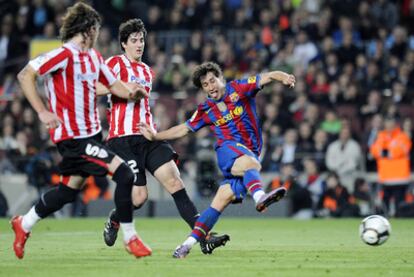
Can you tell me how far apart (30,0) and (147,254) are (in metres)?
16.7

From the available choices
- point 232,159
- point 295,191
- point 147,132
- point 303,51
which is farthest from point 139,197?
point 303,51

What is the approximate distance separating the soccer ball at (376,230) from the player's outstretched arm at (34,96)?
3342mm

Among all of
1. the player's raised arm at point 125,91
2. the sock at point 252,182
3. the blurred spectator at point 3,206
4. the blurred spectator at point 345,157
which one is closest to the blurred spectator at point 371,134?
the blurred spectator at point 345,157

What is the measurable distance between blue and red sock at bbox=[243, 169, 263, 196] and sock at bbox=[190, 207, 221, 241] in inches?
17.1

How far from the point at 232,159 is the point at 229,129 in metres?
0.36

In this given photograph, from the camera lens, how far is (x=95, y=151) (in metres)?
9.06

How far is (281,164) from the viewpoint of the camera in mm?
19109

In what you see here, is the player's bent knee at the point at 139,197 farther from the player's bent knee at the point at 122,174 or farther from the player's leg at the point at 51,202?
the player's bent knee at the point at 122,174

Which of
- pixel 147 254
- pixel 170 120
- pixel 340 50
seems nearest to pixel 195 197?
pixel 170 120

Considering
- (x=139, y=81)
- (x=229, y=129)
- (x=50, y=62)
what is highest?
(x=50, y=62)

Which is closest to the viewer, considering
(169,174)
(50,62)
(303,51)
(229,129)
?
(50,62)

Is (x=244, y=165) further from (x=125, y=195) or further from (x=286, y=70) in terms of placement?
(x=286, y=70)

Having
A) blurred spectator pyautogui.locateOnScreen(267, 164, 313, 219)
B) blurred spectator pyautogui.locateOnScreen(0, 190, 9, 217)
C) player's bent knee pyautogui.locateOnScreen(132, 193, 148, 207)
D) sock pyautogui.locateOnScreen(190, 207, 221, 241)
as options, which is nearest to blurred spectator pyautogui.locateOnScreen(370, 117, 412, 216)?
blurred spectator pyautogui.locateOnScreen(267, 164, 313, 219)

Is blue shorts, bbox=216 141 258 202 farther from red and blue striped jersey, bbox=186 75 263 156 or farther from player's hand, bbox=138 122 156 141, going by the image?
player's hand, bbox=138 122 156 141
